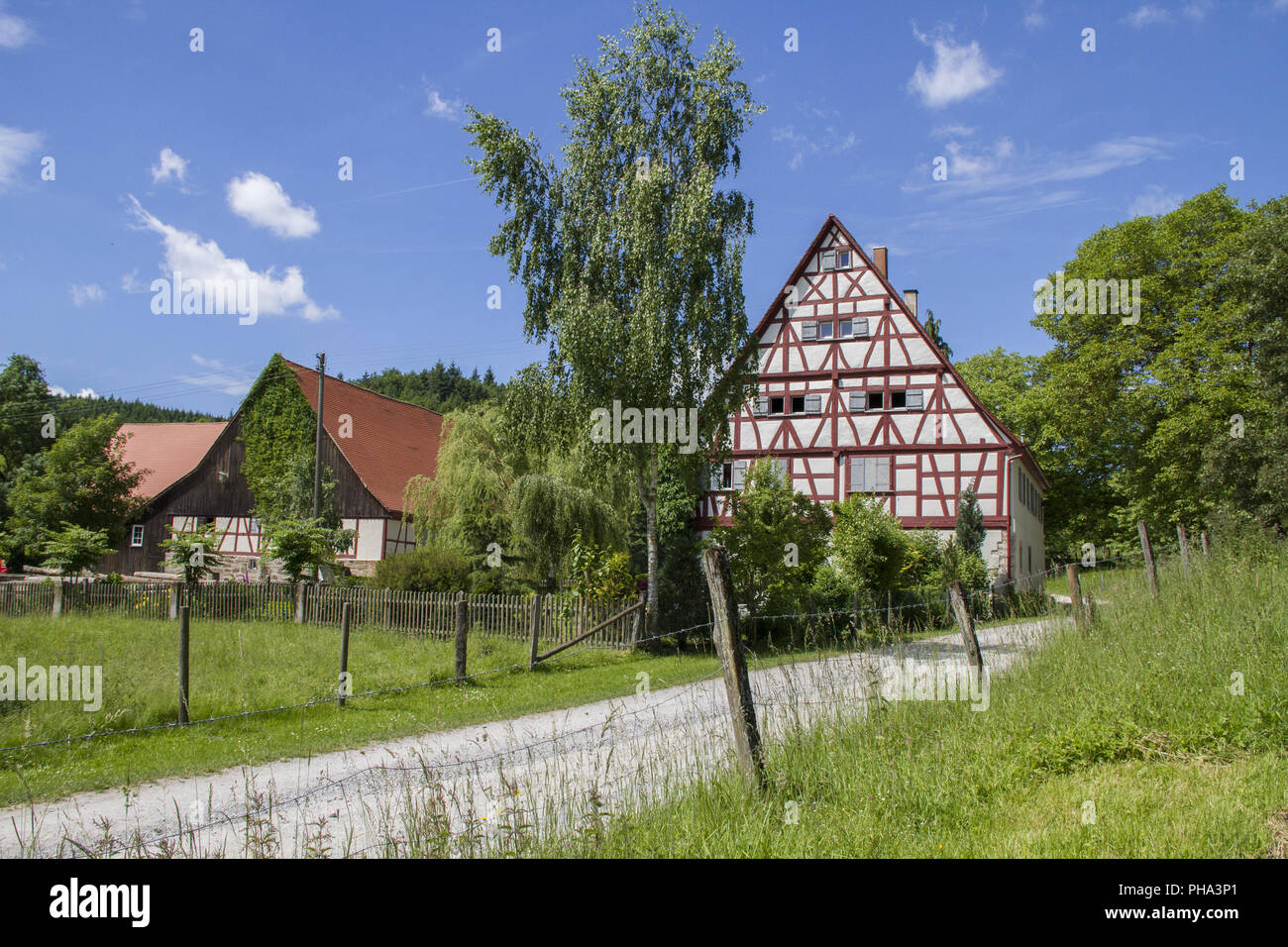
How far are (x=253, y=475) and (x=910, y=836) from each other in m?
36.6

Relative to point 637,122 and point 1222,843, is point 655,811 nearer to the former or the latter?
point 1222,843

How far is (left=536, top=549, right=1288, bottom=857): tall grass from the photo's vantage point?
413 cm

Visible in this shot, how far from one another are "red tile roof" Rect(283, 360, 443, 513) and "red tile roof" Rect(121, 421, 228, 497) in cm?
718

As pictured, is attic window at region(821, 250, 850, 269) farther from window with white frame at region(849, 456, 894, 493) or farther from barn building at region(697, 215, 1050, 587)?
window with white frame at region(849, 456, 894, 493)

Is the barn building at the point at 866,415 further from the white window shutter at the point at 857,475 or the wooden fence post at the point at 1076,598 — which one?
the wooden fence post at the point at 1076,598

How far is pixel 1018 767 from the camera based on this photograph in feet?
17.4

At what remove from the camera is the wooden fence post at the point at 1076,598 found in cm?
906

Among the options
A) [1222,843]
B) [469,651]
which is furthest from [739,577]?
[1222,843]

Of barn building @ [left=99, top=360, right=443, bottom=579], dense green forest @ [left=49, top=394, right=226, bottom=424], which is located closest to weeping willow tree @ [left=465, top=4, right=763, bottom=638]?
barn building @ [left=99, top=360, right=443, bottom=579]

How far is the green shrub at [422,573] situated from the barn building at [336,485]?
11.2m

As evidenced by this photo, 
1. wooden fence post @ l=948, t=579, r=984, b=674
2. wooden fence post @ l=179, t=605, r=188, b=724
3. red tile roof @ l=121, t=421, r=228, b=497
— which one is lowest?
wooden fence post @ l=179, t=605, r=188, b=724

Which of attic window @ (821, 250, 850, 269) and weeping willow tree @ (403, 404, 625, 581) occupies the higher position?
attic window @ (821, 250, 850, 269)

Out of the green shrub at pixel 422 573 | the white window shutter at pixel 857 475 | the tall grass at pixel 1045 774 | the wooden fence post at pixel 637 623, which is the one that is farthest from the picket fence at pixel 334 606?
the white window shutter at pixel 857 475
